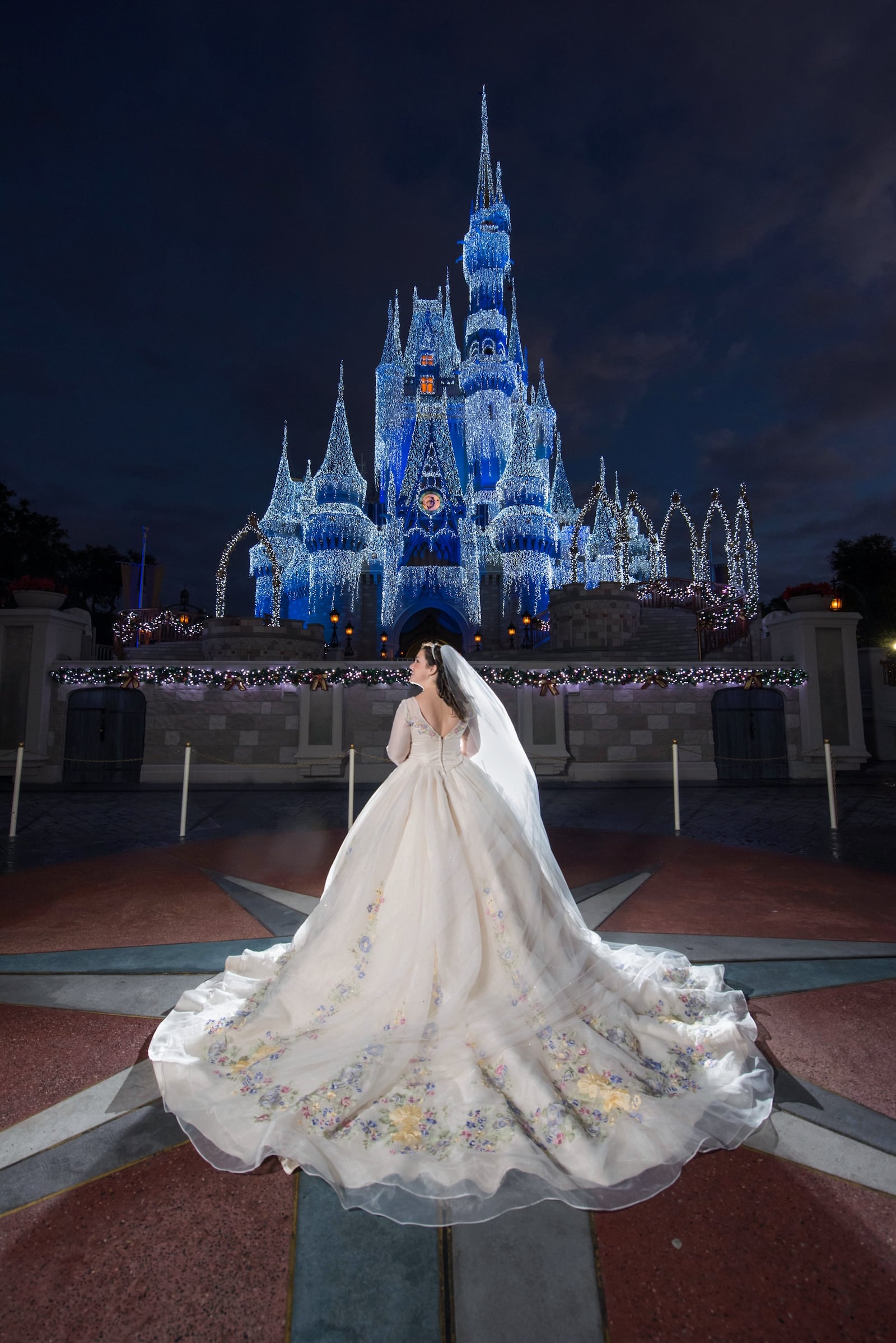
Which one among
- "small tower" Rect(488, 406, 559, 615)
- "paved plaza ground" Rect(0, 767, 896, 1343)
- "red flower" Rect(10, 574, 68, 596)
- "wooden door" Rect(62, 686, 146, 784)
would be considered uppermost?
"small tower" Rect(488, 406, 559, 615)

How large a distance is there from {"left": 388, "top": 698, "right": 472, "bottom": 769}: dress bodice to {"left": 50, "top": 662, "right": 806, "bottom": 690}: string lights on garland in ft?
30.5

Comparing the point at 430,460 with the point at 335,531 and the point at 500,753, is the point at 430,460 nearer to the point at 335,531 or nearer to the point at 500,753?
the point at 335,531

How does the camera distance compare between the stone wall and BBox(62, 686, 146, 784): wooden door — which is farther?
BBox(62, 686, 146, 784): wooden door

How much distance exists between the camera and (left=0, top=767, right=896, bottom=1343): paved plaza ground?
1.66 meters

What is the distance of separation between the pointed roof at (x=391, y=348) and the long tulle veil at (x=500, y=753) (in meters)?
49.3

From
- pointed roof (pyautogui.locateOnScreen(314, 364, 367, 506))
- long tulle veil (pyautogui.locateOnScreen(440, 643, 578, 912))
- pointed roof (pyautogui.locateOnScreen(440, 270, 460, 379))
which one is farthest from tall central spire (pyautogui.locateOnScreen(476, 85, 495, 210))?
long tulle veil (pyautogui.locateOnScreen(440, 643, 578, 912))

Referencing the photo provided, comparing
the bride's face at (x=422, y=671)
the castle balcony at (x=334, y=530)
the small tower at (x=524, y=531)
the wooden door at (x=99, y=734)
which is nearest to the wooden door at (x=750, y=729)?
the bride's face at (x=422, y=671)

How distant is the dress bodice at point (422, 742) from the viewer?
3416mm

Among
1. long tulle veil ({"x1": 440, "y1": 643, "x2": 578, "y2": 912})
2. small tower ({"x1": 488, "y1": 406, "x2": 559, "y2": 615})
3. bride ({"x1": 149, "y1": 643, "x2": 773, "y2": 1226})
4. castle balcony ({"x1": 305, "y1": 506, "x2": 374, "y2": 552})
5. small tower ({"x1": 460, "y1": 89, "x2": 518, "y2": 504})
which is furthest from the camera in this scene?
small tower ({"x1": 460, "y1": 89, "x2": 518, "y2": 504})

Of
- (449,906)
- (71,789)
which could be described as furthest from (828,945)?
(71,789)

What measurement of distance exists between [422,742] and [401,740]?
0.12 meters

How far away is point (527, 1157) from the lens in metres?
2.12

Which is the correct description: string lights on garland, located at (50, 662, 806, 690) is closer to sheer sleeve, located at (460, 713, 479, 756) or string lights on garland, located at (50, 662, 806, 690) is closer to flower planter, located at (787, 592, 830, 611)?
flower planter, located at (787, 592, 830, 611)

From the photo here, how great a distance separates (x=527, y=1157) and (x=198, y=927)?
11.0 ft
